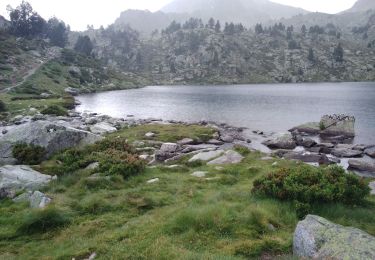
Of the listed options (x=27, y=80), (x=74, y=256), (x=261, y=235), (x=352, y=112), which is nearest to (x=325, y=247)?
(x=261, y=235)

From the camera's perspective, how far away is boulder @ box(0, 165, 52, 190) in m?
19.7

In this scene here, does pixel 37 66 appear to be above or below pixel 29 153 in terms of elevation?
above

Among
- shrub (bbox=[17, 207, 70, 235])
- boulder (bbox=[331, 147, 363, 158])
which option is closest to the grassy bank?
shrub (bbox=[17, 207, 70, 235])

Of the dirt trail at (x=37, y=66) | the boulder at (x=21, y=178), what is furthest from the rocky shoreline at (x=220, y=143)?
the dirt trail at (x=37, y=66)

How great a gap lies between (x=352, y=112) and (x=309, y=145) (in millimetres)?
38920

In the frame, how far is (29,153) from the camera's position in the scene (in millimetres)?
25469

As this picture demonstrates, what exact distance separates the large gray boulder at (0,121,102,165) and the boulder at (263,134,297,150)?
27525mm

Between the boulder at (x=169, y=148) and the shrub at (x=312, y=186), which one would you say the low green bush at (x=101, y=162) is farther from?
→ the boulder at (x=169, y=148)

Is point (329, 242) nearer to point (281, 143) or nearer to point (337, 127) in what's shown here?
point (281, 143)

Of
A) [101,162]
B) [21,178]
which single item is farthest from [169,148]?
[21,178]

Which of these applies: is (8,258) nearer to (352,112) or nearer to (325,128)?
(325,128)

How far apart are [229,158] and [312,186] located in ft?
42.2


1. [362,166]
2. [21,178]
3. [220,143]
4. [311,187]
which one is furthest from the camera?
[220,143]

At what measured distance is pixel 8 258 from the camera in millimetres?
12375
